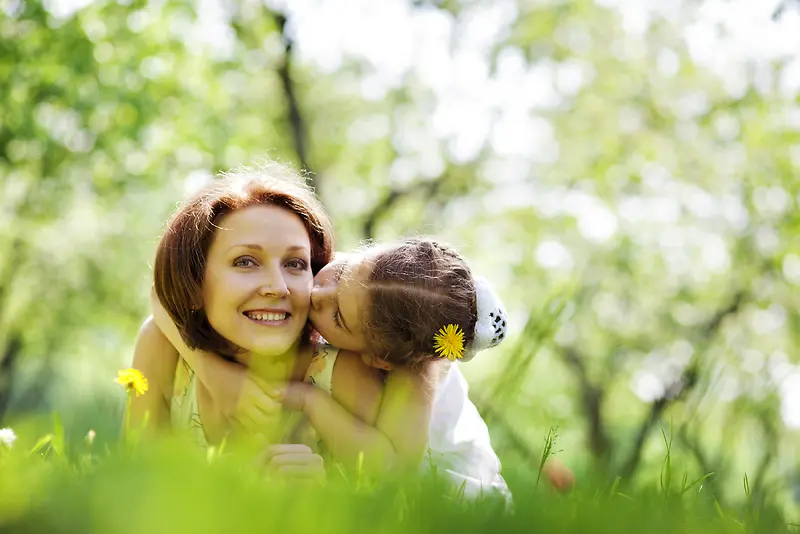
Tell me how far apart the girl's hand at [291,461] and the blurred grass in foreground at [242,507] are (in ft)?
2.35

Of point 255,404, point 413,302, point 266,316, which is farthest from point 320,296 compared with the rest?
point 255,404

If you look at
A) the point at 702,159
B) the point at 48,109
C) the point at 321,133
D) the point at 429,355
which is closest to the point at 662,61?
the point at 702,159

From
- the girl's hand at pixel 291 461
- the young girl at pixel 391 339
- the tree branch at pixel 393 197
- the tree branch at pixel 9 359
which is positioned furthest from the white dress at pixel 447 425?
the tree branch at pixel 9 359

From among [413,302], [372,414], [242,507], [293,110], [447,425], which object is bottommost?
[293,110]

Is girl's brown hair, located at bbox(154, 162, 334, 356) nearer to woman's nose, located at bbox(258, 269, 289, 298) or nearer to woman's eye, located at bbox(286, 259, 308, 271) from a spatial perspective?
woman's eye, located at bbox(286, 259, 308, 271)

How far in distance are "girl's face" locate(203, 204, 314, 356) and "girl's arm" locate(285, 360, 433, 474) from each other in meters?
0.20

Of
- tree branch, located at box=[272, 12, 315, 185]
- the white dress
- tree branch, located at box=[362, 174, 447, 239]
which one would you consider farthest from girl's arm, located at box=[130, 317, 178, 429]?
tree branch, located at box=[362, 174, 447, 239]

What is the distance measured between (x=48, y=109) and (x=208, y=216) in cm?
969

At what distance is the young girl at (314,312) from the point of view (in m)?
2.54

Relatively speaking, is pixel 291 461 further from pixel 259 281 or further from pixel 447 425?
pixel 447 425

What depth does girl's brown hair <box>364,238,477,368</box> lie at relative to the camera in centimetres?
259

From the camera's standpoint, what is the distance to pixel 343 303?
2.61 metres

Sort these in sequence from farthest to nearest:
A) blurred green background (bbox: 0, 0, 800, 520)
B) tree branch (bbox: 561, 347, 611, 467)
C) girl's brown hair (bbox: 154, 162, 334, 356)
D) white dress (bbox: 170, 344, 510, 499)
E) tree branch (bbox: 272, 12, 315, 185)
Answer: tree branch (bbox: 561, 347, 611, 467) < tree branch (bbox: 272, 12, 315, 185) < blurred green background (bbox: 0, 0, 800, 520) < white dress (bbox: 170, 344, 510, 499) < girl's brown hair (bbox: 154, 162, 334, 356)

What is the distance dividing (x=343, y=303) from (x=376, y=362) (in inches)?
9.0
